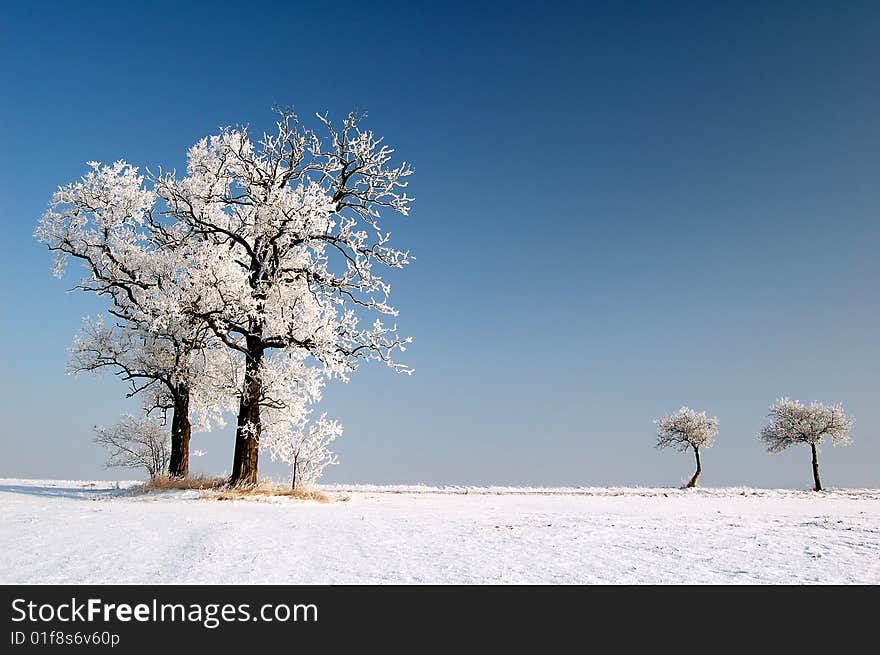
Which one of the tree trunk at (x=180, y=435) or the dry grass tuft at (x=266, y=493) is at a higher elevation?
the tree trunk at (x=180, y=435)

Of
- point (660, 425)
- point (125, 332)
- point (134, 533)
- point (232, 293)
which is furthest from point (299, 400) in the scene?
point (660, 425)

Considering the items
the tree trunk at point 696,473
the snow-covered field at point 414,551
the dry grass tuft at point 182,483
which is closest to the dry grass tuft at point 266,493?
the dry grass tuft at point 182,483

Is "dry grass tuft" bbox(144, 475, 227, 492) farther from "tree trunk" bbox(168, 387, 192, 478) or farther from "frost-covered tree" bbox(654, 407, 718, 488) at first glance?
"frost-covered tree" bbox(654, 407, 718, 488)

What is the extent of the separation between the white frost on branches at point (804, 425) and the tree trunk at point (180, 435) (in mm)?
45082

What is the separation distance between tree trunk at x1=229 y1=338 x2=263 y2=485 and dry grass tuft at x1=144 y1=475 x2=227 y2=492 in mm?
590

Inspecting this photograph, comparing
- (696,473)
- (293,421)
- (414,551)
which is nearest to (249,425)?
(293,421)

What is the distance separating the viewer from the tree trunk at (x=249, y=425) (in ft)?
67.6

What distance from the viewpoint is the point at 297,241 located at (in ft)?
71.8

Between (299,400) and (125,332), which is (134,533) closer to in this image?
(299,400)

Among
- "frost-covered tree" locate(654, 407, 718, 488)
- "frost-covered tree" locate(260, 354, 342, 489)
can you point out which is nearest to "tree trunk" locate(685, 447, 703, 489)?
"frost-covered tree" locate(654, 407, 718, 488)

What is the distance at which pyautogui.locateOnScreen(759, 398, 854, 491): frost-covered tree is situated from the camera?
47.2 m

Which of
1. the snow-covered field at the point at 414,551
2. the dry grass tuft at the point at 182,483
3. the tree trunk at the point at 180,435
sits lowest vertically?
the snow-covered field at the point at 414,551

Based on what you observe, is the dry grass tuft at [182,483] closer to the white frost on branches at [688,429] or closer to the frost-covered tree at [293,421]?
the frost-covered tree at [293,421]
